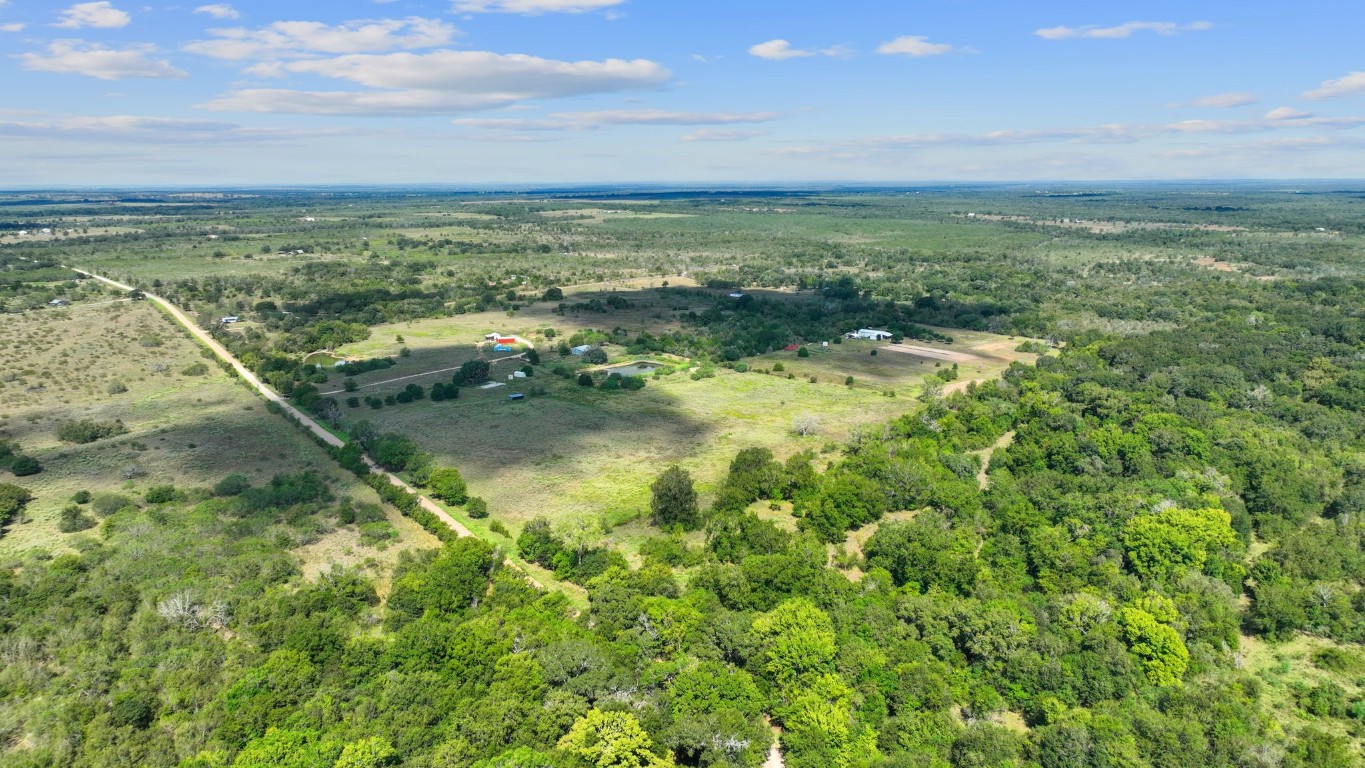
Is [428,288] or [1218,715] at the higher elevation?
[428,288]

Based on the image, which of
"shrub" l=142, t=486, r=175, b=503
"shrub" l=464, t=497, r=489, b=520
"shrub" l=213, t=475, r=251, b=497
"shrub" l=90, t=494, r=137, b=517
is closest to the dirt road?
"shrub" l=464, t=497, r=489, b=520

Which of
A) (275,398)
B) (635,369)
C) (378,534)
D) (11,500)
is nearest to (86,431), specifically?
(11,500)

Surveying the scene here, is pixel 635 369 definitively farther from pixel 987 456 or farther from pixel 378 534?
pixel 378 534

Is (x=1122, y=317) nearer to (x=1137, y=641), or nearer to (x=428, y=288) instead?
(x=1137, y=641)

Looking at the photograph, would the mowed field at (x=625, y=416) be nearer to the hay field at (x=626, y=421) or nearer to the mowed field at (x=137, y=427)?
the hay field at (x=626, y=421)

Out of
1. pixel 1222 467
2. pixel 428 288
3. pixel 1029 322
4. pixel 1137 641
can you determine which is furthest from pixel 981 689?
pixel 428 288
